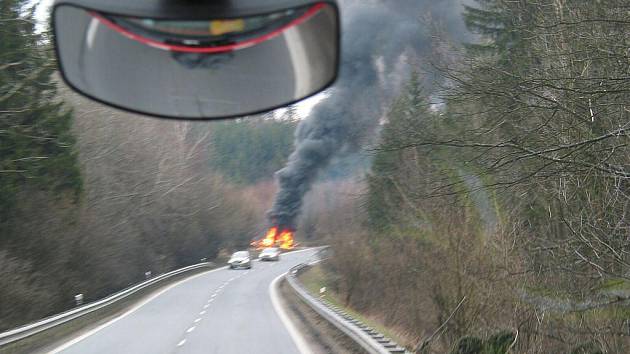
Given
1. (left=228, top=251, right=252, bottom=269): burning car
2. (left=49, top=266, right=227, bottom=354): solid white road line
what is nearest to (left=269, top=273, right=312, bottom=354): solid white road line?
(left=49, top=266, right=227, bottom=354): solid white road line

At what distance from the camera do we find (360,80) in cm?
Answer: 2181

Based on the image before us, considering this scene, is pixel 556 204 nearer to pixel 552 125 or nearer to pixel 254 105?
pixel 552 125

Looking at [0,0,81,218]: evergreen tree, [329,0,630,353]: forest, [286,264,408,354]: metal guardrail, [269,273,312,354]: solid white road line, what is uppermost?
[0,0,81,218]: evergreen tree

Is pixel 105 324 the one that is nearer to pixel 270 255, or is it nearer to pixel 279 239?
pixel 279 239

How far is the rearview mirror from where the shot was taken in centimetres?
290

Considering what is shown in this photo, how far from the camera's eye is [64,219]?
28125 millimetres

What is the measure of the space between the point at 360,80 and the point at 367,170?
374cm

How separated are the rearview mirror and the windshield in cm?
1

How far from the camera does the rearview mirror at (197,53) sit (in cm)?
290

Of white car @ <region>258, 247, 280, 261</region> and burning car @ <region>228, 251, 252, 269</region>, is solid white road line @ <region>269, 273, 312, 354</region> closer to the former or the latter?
white car @ <region>258, 247, 280, 261</region>

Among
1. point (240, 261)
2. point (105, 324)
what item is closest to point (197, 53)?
point (105, 324)

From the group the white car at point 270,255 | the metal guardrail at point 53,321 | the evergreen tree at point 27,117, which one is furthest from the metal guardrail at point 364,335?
the white car at point 270,255

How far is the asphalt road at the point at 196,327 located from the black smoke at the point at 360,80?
5.78 metres

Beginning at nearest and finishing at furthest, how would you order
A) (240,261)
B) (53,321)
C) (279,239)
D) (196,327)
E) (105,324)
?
(53,321) → (196,327) → (105,324) → (279,239) → (240,261)
